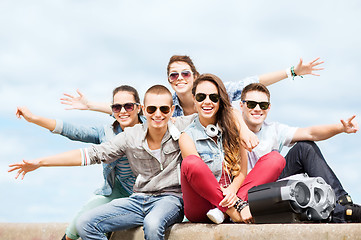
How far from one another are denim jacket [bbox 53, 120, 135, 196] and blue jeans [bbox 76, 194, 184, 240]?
56 centimetres

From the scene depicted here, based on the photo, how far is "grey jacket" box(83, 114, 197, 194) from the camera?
448cm

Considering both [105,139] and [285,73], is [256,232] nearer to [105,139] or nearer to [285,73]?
[105,139]

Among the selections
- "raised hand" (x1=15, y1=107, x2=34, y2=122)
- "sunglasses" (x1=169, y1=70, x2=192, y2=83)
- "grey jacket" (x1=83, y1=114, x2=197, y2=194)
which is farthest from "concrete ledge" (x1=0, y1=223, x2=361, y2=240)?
"sunglasses" (x1=169, y1=70, x2=192, y2=83)

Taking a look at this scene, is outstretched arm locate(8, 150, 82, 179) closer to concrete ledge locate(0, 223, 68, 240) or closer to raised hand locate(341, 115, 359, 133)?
concrete ledge locate(0, 223, 68, 240)

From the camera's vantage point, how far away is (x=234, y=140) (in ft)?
14.9

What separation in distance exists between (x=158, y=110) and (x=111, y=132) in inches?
41.1

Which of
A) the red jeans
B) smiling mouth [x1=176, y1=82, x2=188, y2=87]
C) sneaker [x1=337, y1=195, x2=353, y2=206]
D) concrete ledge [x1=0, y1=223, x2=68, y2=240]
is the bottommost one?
concrete ledge [x1=0, y1=223, x2=68, y2=240]

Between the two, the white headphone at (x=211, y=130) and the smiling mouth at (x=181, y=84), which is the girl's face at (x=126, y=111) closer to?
the smiling mouth at (x=181, y=84)

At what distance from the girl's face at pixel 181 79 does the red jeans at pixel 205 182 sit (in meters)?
1.85

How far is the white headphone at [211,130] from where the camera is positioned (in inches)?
178

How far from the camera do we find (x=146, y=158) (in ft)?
14.9

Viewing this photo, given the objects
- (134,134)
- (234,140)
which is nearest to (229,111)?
(234,140)

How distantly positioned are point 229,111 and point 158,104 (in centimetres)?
74

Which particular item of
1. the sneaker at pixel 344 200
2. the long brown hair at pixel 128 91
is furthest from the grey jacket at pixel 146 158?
the sneaker at pixel 344 200
